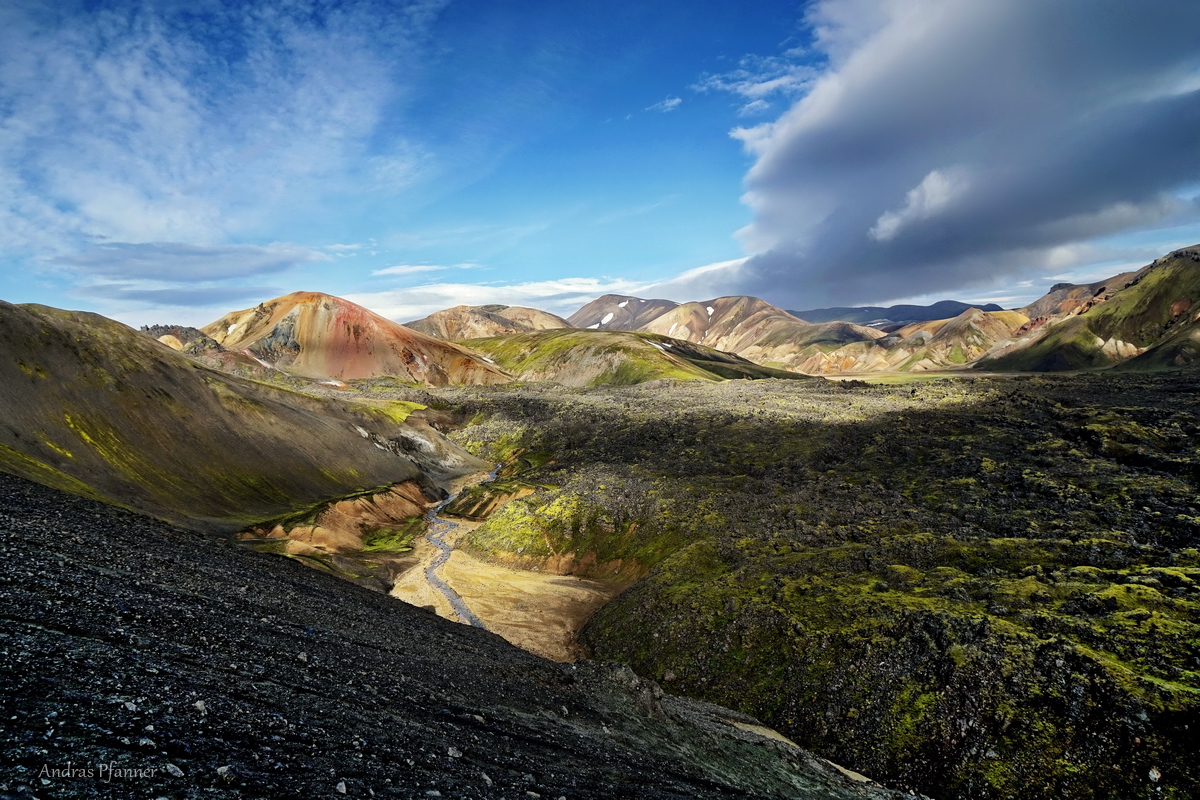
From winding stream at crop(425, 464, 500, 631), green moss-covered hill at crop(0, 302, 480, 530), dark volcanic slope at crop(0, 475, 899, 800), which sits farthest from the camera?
green moss-covered hill at crop(0, 302, 480, 530)

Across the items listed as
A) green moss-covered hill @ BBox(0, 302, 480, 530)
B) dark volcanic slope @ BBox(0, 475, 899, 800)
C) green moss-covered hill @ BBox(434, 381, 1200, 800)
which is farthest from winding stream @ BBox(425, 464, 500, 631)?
dark volcanic slope @ BBox(0, 475, 899, 800)

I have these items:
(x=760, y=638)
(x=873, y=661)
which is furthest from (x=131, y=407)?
(x=873, y=661)

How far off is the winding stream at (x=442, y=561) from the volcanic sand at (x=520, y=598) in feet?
1.83

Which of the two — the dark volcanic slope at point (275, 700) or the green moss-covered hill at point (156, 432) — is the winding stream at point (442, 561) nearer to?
the green moss-covered hill at point (156, 432)

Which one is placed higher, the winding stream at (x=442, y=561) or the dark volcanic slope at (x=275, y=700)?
the dark volcanic slope at (x=275, y=700)

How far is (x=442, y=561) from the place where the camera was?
63438mm

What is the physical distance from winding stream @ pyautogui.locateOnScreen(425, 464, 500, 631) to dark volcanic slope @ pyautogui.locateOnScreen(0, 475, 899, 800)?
1871 cm

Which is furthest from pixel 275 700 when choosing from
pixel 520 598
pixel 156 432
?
pixel 156 432

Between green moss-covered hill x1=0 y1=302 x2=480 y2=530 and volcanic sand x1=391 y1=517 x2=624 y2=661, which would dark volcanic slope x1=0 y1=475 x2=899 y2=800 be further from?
green moss-covered hill x1=0 y1=302 x2=480 y2=530

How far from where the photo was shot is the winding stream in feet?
162

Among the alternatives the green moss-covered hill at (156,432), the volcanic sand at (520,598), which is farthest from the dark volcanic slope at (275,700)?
the green moss-covered hill at (156,432)

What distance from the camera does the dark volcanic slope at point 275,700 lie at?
10117 millimetres

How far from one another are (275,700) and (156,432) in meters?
67.7

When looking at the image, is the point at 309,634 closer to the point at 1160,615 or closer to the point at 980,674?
the point at 980,674
